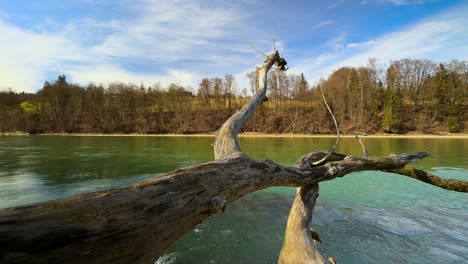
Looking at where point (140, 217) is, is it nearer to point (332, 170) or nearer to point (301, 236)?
point (301, 236)

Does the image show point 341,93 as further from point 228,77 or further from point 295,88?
point 228,77

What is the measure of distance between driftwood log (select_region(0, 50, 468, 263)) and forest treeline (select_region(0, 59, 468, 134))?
141 ft

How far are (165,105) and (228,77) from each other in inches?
611

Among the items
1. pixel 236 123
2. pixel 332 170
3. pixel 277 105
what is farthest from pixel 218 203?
pixel 277 105

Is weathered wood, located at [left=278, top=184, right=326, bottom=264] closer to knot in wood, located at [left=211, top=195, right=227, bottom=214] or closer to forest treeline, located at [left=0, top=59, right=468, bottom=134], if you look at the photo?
knot in wood, located at [left=211, top=195, right=227, bottom=214]

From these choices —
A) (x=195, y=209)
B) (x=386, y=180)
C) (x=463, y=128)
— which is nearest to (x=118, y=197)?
(x=195, y=209)

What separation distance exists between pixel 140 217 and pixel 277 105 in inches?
2302

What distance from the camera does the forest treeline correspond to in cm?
4622

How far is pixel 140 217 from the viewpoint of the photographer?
1681 millimetres

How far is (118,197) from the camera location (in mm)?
1664

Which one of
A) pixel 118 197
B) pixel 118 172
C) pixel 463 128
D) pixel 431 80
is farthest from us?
pixel 431 80

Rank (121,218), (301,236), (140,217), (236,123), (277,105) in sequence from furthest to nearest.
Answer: (277,105) < (236,123) < (301,236) < (140,217) < (121,218)

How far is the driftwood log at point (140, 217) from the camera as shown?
1256mm

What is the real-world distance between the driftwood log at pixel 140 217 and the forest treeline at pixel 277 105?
1694 inches
